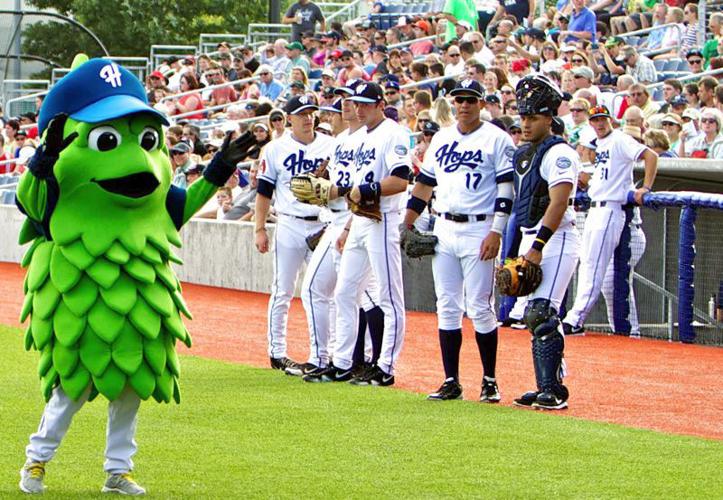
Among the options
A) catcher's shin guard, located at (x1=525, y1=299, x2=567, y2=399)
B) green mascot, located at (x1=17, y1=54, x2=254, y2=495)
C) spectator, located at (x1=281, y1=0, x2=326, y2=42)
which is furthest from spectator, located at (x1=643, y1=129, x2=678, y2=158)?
spectator, located at (x1=281, y1=0, x2=326, y2=42)

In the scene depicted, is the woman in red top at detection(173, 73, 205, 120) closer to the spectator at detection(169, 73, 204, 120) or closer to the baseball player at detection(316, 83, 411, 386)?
the spectator at detection(169, 73, 204, 120)

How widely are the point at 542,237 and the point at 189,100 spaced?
58.2 ft

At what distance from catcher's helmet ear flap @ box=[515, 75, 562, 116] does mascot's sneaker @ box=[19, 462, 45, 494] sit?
13.4ft

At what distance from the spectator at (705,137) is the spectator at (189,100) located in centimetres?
1235

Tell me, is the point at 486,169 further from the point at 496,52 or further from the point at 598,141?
the point at 496,52

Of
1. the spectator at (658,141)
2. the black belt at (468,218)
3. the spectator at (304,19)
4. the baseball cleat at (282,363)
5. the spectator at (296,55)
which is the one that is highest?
the spectator at (304,19)

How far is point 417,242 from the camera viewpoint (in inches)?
365

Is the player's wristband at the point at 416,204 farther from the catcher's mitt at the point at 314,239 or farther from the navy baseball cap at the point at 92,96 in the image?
the navy baseball cap at the point at 92,96

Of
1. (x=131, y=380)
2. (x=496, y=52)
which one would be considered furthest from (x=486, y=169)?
(x=496, y=52)

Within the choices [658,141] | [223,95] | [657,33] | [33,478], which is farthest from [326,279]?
[223,95]

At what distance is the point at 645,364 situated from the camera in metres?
11.5

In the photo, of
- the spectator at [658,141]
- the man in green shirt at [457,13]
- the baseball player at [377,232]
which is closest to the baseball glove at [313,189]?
the baseball player at [377,232]

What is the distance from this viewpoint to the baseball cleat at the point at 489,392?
8969 millimetres

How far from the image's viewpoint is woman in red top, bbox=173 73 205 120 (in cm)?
2544
